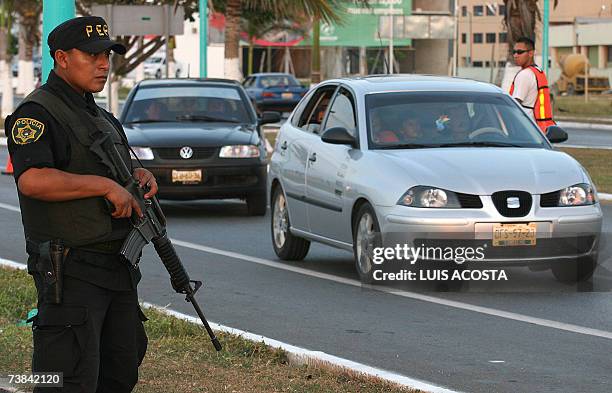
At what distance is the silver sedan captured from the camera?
1046cm

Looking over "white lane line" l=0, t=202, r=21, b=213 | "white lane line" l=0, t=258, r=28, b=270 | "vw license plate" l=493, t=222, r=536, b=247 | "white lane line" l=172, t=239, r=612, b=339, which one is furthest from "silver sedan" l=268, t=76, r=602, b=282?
"white lane line" l=0, t=202, r=21, b=213

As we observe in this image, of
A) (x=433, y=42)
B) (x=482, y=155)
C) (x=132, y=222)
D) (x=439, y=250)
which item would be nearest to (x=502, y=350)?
(x=439, y=250)

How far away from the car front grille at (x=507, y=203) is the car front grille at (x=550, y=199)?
0.39 ft

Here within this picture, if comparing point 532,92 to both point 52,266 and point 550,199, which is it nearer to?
point 550,199

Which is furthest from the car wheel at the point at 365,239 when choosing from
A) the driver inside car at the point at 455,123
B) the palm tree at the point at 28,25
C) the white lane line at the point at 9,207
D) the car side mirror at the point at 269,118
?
the palm tree at the point at 28,25

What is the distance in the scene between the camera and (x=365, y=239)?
11000mm

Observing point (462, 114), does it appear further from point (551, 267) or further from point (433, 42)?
point (433, 42)

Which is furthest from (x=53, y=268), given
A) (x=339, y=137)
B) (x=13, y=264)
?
(x=13, y=264)

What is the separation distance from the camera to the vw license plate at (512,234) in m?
10.4

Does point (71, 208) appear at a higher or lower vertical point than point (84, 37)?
lower

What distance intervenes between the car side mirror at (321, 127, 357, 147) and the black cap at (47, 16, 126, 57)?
614cm

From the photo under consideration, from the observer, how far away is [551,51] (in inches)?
4343

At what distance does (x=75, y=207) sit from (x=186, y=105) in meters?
12.7

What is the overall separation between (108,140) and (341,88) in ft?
23.8
